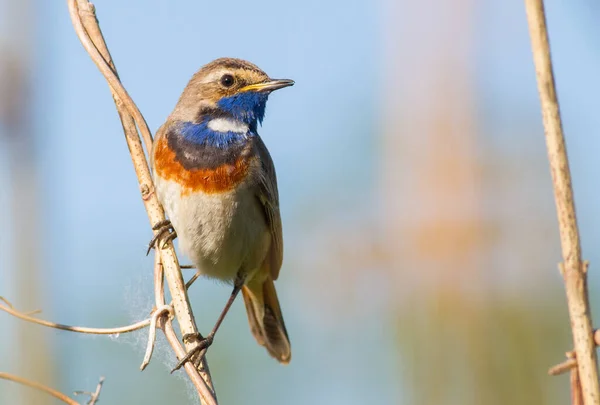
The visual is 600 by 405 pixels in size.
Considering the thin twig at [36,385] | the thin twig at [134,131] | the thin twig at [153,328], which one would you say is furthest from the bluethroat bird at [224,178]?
the thin twig at [36,385]

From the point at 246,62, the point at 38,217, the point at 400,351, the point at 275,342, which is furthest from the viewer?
the point at 275,342

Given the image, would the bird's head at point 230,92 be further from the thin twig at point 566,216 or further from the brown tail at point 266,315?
the thin twig at point 566,216

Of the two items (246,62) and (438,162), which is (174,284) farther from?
(246,62)

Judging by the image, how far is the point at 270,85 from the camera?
474 cm

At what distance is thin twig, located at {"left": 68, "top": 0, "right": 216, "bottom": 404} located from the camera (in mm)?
2979

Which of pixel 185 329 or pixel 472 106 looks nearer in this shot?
pixel 472 106

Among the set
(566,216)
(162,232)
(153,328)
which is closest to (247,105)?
(162,232)

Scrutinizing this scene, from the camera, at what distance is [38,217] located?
1873mm

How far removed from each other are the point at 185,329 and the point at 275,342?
7.48ft

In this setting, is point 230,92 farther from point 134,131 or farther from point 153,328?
point 153,328

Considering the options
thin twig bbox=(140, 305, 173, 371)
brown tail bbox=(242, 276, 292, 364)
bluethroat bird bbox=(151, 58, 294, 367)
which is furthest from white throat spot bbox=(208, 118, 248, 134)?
thin twig bbox=(140, 305, 173, 371)

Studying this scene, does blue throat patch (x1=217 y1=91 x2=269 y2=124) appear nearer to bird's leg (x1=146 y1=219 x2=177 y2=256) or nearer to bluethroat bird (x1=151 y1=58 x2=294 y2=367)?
bluethroat bird (x1=151 y1=58 x2=294 y2=367)

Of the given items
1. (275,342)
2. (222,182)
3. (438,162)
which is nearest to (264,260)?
(275,342)

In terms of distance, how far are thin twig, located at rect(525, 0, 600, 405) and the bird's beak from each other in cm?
277
